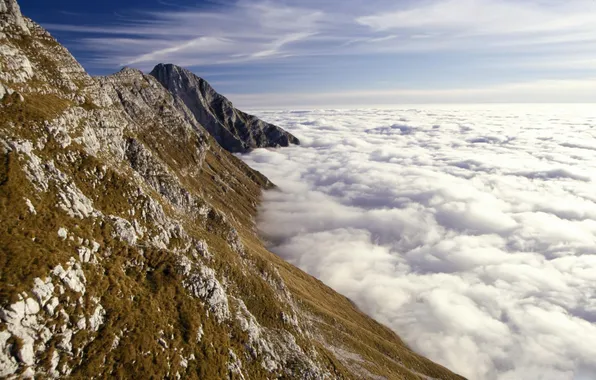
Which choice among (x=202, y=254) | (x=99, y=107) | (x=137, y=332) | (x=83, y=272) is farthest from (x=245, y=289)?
(x=99, y=107)

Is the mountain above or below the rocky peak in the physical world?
below

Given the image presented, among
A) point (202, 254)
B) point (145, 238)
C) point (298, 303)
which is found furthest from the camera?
point (298, 303)

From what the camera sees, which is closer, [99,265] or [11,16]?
[99,265]

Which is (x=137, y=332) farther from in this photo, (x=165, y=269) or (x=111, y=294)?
(x=165, y=269)

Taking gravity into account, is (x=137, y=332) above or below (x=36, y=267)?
below

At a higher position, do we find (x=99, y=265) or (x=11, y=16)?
(x=11, y=16)

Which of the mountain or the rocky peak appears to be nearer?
the mountain
